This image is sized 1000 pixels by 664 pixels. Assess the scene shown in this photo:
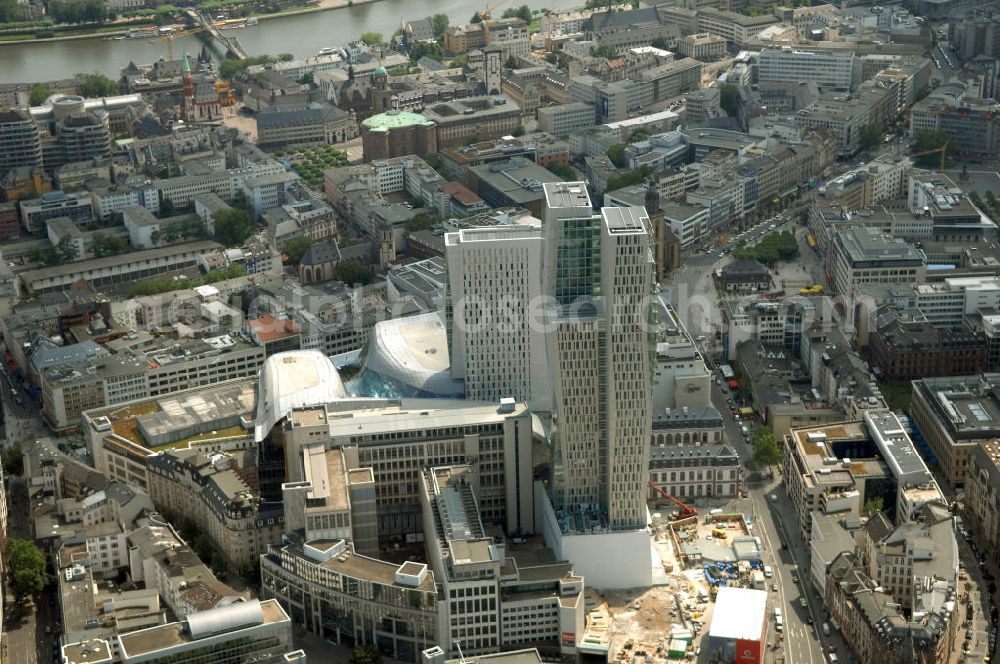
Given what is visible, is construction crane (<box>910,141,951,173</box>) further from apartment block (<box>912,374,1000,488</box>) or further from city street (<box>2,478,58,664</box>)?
city street (<box>2,478,58,664</box>)

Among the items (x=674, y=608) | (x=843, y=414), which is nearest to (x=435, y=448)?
(x=674, y=608)

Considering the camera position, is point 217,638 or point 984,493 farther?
point 984,493

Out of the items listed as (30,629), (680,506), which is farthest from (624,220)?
(30,629)

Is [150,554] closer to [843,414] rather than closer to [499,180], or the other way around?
[843,414]

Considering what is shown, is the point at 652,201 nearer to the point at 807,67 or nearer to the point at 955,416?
the point at 955,416

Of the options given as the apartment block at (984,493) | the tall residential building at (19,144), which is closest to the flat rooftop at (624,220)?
the apartment block at (984,493)

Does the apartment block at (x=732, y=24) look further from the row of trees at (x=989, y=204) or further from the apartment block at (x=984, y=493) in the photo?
the apartment block at (x=984, y=493)

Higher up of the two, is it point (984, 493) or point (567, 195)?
point (567, 195)
